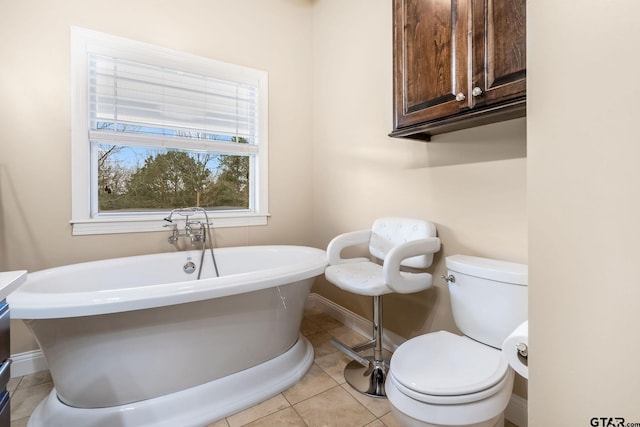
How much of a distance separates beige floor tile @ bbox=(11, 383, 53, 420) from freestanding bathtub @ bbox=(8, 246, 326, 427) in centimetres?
19

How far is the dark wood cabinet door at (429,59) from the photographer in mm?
1280

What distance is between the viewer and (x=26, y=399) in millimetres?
1607

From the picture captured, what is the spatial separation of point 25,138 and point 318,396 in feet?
7.75

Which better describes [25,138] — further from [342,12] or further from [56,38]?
[342,12]

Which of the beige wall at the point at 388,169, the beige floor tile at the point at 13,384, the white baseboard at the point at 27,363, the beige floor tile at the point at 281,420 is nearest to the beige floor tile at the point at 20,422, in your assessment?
the beige floor tile at the point at 13,384

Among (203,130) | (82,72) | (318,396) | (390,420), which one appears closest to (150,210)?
(203,130)

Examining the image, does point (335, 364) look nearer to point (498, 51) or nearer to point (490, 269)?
point (490, 269)

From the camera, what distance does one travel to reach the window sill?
6.55ft

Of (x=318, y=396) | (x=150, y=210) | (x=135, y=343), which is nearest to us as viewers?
(x=135, y=343)

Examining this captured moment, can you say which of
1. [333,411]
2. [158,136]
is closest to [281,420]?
[333,411]

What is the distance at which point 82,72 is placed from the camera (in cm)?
196

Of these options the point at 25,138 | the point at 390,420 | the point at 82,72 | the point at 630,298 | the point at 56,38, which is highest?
the point at 56,38

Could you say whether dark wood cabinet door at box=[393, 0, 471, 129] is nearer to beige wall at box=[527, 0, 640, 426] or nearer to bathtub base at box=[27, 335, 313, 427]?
beige wall at box=[527, 0, 640, 426]

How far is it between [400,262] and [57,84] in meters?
2.40
